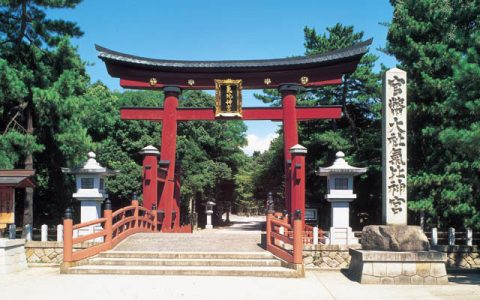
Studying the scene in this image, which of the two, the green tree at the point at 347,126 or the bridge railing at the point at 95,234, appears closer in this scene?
the bridge railing at the point at 95,234

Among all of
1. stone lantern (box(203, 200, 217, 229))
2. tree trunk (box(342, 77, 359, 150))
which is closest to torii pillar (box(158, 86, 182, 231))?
tree trunk (box(342, 77, 359, 150))

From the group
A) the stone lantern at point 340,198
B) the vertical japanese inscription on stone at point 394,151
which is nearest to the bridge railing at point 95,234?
the stone lantern at point 340,198

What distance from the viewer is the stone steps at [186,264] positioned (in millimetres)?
10344

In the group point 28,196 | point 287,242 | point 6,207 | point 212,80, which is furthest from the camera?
point 212,80

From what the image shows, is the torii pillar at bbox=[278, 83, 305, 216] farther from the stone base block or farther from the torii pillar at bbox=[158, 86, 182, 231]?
the stone base block

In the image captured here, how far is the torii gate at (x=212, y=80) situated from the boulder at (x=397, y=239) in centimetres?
701

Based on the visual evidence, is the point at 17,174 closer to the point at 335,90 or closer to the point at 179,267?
the point at 179,267

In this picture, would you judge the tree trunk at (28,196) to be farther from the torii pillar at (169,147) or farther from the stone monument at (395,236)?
the stone monument at (395,236)

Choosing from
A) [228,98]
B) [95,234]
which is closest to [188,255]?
[95,234]

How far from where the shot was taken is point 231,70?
17.9 meters

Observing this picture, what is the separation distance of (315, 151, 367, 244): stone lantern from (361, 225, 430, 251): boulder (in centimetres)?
411

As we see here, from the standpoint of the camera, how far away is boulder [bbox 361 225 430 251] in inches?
390

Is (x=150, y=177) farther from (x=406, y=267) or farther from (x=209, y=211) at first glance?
(x=209, y=211)

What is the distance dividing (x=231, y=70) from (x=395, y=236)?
985 centimetres
